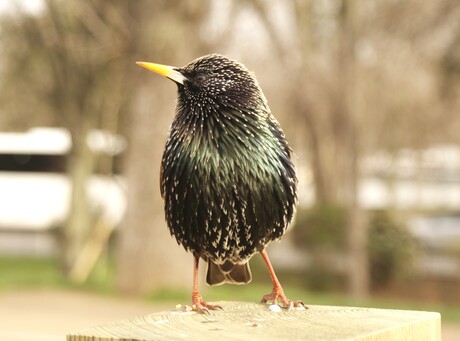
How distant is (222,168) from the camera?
295cm

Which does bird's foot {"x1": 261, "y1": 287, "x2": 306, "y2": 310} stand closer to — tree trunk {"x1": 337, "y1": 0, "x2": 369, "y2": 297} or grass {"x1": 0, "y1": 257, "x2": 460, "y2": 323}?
grass {"x1": 0, "y1": 257, "x2": 460, "y2": 323}

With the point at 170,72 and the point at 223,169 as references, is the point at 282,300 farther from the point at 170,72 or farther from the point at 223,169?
the point at 170,72

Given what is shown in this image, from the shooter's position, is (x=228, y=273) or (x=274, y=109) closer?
(x=228, y=273)

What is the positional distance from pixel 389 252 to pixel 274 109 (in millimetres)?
6519

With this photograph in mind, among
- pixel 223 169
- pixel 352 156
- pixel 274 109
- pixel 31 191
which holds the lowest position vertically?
pixel 223 169

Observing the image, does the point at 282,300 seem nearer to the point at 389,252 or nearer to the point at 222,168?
the point at 222,168

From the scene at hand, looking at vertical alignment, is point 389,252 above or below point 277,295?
above

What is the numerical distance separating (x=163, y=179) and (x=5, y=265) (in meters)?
19.2

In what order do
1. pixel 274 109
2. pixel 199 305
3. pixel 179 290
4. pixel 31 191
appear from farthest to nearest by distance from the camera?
pixel 31 191 → pixel 274 109 → pixel 179 290 → pixel 199 305

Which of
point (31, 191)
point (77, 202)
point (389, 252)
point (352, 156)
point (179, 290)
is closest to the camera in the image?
point (179, 290)

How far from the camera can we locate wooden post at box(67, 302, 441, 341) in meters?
2.56

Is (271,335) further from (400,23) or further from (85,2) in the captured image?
(400,23)

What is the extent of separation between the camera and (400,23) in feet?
56.5

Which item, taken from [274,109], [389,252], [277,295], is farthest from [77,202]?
[277,295]
